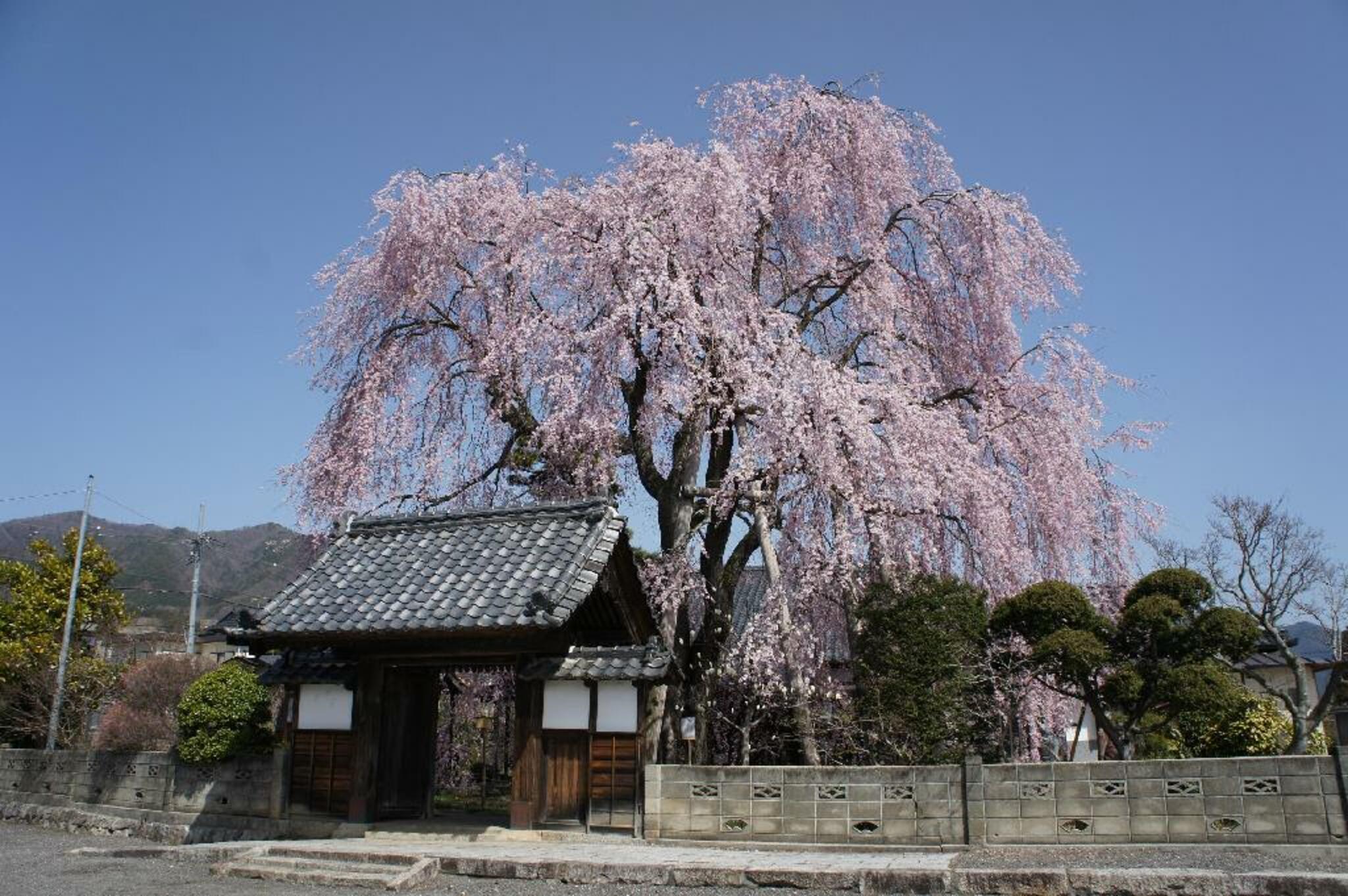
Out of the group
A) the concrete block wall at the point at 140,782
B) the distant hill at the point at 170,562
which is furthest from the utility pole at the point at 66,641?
the distant hill at the point at 170,562

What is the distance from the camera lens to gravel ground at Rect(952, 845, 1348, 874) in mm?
9094

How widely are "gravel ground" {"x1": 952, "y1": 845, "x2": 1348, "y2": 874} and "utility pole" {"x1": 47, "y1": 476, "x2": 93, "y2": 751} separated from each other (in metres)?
18.4

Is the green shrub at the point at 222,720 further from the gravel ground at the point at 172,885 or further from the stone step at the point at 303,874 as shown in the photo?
the stone step at the point at 303,874

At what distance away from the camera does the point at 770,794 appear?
1112cm

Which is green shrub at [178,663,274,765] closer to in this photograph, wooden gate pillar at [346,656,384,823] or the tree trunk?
wooden gate pillar at [346,656,384,823]

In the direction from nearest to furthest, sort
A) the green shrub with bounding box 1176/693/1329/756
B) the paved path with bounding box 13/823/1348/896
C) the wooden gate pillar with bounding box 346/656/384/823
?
the paved path with bounding box 13/823/1348/896 < the wooden gate pillar with bounding box 346/656/384/823 < the green shrub with bounding box 1176/693/1329/756

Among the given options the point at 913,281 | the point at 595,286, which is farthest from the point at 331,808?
the point at 913,281

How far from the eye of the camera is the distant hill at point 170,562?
6750 cm

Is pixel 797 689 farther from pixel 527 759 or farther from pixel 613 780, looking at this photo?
pixel 527 759

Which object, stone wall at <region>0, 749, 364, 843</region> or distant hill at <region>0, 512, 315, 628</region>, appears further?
distant hill at <region>0, 512, 315, 628</region>

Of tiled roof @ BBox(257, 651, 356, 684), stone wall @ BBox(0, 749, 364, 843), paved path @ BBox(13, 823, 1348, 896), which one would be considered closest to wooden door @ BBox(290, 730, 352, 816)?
stone wall @ BBox(0, 749, 364, 843)

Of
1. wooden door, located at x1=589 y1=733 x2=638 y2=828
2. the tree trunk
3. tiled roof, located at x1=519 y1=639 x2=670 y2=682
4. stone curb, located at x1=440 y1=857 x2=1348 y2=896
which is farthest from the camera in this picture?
the tree trunk

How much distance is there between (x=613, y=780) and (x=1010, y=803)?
433 cm

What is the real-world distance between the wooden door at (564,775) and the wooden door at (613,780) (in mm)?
146
